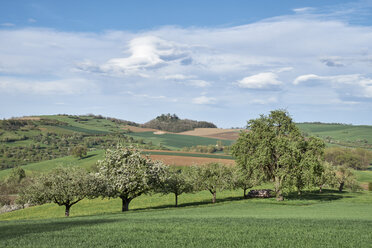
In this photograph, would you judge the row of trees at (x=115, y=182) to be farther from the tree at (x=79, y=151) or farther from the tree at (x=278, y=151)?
the tree at (x=79, y=151)

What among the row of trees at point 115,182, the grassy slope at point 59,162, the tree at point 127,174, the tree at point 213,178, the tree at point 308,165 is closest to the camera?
the row of trees at point 115,182

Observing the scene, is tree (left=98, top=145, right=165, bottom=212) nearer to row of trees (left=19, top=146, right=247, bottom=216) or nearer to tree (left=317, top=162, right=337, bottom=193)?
row of trees (left=19, top=146, right=247, bottom=216)

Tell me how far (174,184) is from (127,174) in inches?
460

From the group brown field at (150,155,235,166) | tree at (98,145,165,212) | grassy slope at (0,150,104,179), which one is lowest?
grassy slope at (0,150,104,179)

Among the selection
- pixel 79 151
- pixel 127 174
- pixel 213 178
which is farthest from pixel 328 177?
pixel 79 151

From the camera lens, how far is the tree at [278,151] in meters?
64.2

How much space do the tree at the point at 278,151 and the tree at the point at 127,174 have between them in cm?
1801

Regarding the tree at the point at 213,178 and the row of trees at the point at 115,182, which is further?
the tree at the point at 213,178

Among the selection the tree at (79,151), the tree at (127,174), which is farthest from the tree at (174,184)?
the tree at (79,151)

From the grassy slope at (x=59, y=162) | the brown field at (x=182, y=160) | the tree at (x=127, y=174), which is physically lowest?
the grassy slope at (x=59, y=162)

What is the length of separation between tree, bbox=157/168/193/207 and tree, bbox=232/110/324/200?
1197 cm

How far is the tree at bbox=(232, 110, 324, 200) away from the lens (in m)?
64.2

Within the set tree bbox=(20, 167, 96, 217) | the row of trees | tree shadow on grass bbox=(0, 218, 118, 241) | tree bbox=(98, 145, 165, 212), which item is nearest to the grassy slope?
the row of trees

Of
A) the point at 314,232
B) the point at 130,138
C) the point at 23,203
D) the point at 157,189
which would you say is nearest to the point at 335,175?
the point at 157,189
